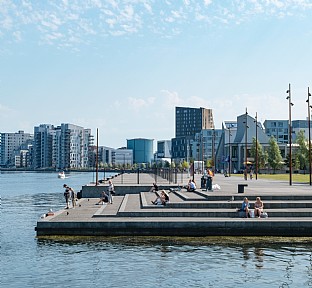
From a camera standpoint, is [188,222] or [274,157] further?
[274,157]

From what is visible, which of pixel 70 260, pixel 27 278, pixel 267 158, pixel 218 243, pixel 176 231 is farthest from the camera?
pixel 267 158

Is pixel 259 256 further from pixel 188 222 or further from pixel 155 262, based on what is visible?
pixel 188 222

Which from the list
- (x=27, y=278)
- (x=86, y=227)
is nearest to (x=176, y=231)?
(x=86, y=227)

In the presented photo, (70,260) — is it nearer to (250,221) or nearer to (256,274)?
(256,274)

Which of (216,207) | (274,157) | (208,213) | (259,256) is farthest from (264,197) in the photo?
(274,157)

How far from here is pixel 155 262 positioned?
74.0 ft

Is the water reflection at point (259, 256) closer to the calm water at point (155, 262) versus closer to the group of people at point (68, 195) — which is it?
the calm water at point (155, 262)

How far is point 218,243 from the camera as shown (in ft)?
88.8

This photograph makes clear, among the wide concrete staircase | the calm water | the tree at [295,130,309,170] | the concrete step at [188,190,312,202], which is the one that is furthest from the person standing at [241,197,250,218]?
the tree at [295,130,309,170]

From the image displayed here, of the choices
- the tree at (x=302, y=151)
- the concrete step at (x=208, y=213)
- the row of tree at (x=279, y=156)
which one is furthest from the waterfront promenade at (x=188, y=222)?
the row of tree at (x=279, y=156)

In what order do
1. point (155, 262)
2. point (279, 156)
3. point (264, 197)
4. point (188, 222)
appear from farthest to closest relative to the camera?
1. point (279, 156)
2. point (264, 197)
3. point (188, 222)
4. point (155, 262)

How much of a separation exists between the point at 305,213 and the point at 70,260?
14.2 metres

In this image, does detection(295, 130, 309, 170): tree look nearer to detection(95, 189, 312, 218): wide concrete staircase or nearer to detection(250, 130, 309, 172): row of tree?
detection(250, 130, 309, 172): row of tree

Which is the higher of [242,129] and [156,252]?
[242,129]
